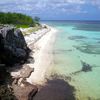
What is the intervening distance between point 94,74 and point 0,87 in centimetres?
1123

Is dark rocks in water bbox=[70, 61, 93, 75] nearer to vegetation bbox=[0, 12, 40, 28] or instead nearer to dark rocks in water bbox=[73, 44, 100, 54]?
dark rocks in water bbox=[73, 44, 100, 54]

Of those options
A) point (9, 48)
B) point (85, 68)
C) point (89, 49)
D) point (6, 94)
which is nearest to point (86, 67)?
point (85, 68)

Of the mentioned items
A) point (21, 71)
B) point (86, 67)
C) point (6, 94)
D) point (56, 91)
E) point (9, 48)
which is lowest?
point (86, 67)

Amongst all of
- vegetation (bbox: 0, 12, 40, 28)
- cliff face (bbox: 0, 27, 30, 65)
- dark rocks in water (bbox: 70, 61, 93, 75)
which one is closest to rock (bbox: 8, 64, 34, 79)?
cliff face (bbox: 0, 27, 30, 65)

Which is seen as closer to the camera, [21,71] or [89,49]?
[21,71]

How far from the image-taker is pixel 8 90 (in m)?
16.9

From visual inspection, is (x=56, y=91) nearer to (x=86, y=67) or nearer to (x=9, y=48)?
(x=9, y=48)

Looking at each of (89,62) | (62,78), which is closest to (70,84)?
(62,78)

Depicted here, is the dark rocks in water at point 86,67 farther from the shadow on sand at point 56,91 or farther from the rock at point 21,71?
the rock at point 21,71

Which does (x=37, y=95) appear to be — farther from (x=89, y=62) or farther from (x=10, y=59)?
(x=89, y=62)

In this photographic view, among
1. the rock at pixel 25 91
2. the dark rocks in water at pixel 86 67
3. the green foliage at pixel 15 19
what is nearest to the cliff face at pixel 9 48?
the rock at pixel 25 91

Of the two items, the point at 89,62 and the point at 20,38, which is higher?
the point at 20,38

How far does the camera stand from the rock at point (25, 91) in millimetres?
17344

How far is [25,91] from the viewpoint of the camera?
59.6 feet
